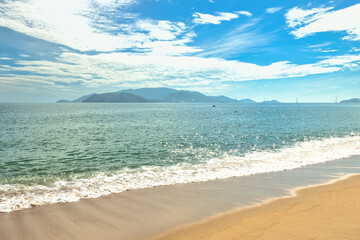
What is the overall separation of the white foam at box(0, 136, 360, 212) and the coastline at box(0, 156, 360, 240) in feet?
3.62

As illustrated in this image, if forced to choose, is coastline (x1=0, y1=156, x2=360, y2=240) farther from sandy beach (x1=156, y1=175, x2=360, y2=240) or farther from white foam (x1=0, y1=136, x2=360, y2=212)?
white foam (x1=0, y1=136, x2=360, y2=212)

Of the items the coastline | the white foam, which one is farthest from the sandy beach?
the white foam

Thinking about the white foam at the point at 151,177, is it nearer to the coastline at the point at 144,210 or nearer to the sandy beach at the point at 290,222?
the coastline at the point at 144,210

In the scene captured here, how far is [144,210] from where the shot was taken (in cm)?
1098

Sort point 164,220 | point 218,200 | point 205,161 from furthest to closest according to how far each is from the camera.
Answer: point 205,161 < point 218,200 < point 164,220

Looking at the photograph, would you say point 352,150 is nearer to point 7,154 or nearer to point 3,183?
point 3,183

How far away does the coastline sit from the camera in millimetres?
9027

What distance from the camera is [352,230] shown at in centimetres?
812

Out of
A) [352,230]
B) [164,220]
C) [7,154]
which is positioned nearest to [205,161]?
[164,220]

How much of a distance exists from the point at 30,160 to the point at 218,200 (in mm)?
21515

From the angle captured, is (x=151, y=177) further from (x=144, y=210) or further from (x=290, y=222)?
(x=290, y=222)

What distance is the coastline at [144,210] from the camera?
29.6 ft

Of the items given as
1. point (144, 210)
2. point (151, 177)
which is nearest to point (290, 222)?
point (144, 210)

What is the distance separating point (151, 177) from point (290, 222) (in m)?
10.8
